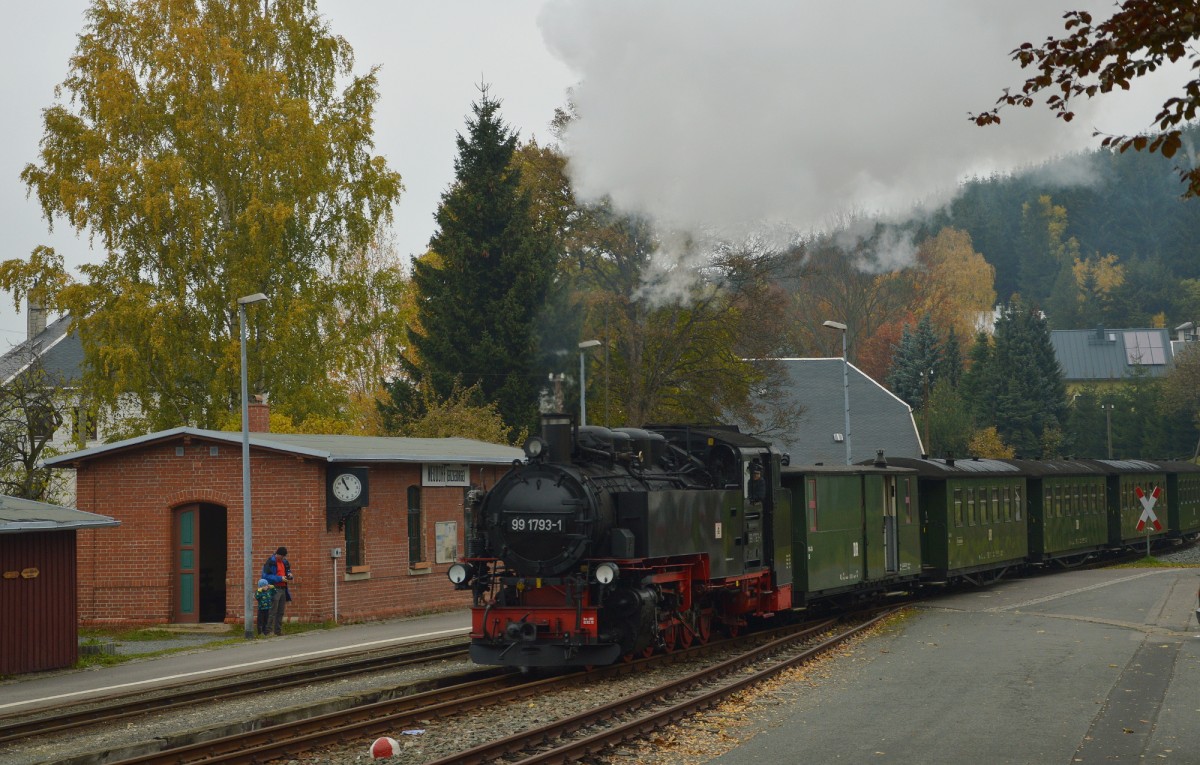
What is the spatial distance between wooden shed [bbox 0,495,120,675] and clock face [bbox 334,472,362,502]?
15.7 ft

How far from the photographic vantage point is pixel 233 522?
22.1m

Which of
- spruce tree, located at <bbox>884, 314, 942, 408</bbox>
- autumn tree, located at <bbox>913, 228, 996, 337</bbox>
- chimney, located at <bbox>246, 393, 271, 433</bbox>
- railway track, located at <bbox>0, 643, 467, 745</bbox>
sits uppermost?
autumn tree, located at <bbox>913, 228, 996, 337</bbox>

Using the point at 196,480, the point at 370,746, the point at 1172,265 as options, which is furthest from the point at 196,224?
the point at 1172,265

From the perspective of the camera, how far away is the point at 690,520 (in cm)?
1454

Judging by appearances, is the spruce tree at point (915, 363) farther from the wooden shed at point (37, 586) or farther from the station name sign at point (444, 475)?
the wooden shed at point (37, 586)

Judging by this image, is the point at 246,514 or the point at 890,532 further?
the point at 890,532

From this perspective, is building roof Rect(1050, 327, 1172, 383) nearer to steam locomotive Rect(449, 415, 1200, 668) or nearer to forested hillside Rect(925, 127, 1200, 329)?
forested hillside Rect(925, 127, 1200, 329)

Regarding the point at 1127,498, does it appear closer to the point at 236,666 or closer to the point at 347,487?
the point at 347,487

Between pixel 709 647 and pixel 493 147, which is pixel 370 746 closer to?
pixel 709 647

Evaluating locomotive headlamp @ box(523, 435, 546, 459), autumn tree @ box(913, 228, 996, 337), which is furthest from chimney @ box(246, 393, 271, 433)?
autumn tree @ box(913, 228, 996, 337)

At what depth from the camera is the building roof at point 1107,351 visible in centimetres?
9925

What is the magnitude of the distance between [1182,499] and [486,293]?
22854 mm

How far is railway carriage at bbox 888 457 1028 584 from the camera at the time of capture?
2347 cm

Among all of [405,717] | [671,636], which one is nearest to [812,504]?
[671,636]
